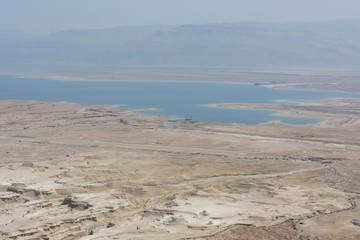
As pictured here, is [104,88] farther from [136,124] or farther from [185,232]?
[185,232]

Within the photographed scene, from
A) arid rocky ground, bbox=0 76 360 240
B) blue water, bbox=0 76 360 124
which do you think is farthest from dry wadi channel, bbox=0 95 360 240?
blue water, bbox=0 76 360 124

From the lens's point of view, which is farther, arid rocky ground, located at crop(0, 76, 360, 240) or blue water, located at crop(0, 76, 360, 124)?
blue water, located at crop(0, 76, 360, 124)

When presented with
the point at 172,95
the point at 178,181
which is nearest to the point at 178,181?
the point at 178,181

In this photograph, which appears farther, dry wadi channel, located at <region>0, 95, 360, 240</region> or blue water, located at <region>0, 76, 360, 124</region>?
blue water, located at <region>0, 76, 360, 124</region>

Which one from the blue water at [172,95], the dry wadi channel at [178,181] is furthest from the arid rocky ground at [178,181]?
the blue water at [172,95]

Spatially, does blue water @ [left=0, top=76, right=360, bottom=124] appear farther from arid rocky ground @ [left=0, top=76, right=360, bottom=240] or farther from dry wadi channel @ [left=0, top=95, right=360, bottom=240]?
arid rocky ground @ [left=0, top=76, right=360, bottom=240]

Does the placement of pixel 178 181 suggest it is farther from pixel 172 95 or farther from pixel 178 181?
pixel 172 95
